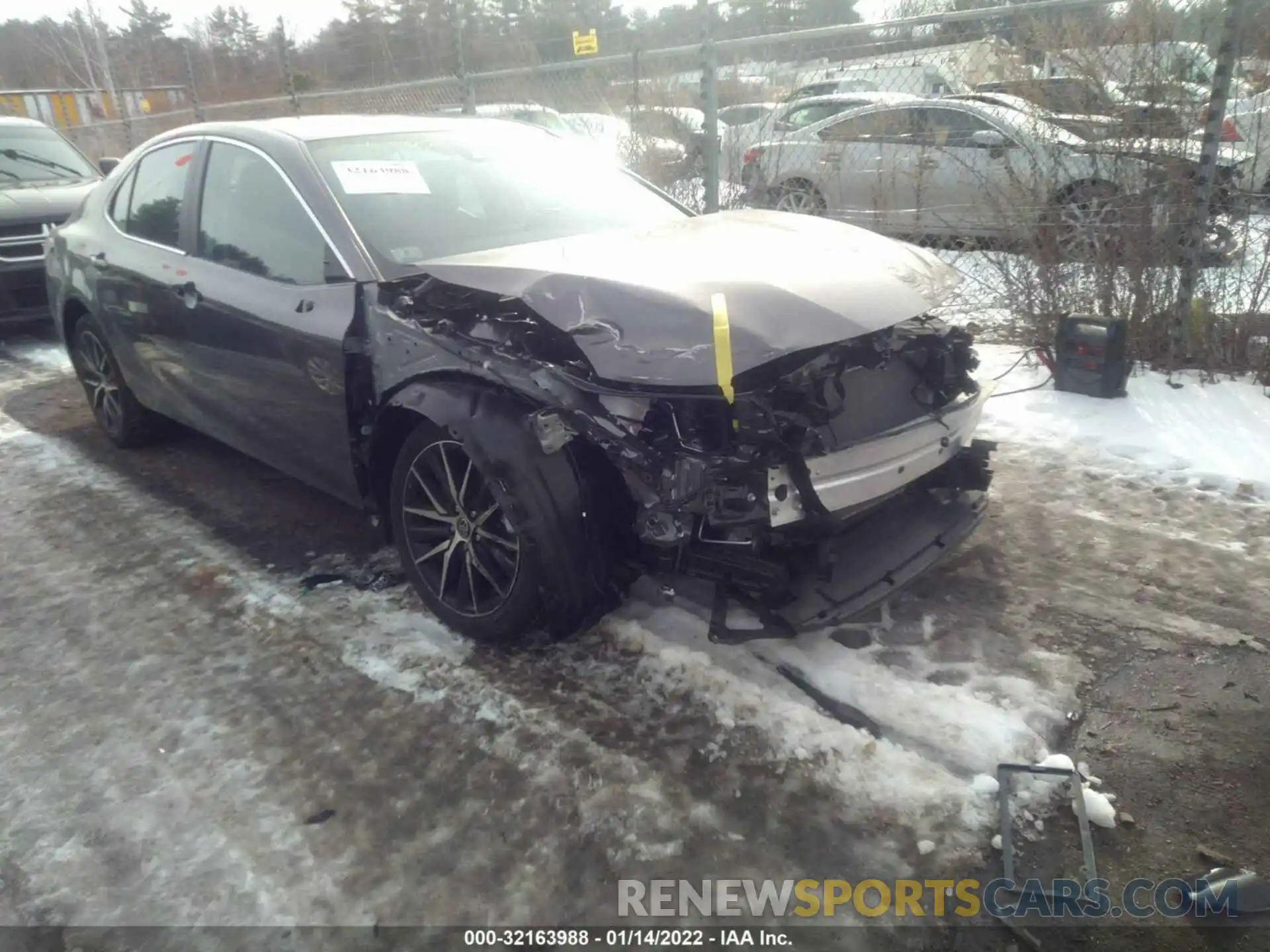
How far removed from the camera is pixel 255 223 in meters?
3.79

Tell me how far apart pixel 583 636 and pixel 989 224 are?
14.2ft

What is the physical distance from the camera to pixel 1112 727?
8.91 ft

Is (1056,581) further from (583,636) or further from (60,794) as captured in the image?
(60,794)

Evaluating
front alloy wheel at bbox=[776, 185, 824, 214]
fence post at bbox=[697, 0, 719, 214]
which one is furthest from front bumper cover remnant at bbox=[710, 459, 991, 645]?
front alloy wheel at bbox=[776, 185, 824, 214]

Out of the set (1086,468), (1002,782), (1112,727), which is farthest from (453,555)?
(1086,468)

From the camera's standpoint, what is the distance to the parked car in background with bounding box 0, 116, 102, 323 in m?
7.52

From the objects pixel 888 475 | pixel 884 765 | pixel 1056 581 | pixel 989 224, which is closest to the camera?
pixel 884 765

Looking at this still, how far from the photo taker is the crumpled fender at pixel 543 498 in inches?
113

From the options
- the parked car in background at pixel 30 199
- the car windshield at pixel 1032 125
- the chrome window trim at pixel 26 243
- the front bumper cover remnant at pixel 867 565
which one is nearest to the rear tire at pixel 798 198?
the car windshield at pixel 1032 125

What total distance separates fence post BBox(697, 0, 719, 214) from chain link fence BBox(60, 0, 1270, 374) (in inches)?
0.7

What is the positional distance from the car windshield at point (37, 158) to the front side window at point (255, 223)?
A: 19.0 feet

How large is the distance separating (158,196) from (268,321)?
58.5 inches

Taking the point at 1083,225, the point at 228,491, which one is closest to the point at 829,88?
the point at 1083,225

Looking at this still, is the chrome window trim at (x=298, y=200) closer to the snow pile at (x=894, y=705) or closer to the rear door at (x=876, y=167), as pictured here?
the snow pile at (x=894, y=705)
